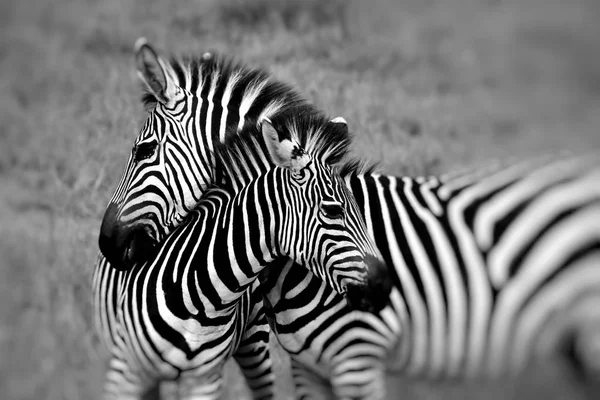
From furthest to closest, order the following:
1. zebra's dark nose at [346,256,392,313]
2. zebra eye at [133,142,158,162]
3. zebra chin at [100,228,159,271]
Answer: zebra eye at [133,142,158,162] < zebra chin at [100,228,159,271] < zebra's dark nose at [346,256,392,313]

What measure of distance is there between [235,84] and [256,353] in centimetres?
157

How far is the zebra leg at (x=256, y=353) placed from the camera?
158 inches

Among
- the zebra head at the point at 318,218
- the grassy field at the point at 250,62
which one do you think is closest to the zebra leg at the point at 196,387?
the zebra head at the point at 318,218

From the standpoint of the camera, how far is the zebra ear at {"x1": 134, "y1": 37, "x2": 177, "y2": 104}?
156 inches

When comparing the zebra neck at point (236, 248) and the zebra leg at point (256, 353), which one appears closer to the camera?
the zebra neck at point (236, 248)

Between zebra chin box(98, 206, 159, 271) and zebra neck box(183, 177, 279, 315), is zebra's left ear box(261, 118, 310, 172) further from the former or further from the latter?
zebra chin box(98, 206, 159, 271)

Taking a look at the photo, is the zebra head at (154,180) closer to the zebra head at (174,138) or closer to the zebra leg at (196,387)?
the zebra head at (174,138)

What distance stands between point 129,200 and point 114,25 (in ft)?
21.8

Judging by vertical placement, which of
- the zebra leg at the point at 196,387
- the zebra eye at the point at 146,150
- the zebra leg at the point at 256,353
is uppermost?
the zebra eye at the point at 146,150

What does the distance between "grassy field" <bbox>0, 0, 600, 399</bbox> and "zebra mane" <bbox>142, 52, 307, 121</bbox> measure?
6.86 feet

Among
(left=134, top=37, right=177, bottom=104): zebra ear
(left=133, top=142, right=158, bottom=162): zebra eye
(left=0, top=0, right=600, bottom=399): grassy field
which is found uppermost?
(left=0, top=0, right=600, bottom=399): grassy field

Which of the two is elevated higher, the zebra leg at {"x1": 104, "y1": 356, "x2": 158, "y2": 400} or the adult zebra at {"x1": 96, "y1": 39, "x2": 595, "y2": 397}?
the adult zebra at {"x1": 96, "y1": 39, "x2": 595, "y2": 397}

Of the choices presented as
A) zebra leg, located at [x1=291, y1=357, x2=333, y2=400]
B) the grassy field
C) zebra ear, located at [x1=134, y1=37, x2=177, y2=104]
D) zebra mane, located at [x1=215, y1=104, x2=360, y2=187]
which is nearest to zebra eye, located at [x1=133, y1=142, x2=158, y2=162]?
zebra ear, located at [x1=134, y1=37, x2=177, y2=104]

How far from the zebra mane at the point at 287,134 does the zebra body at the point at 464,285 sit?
241mm
